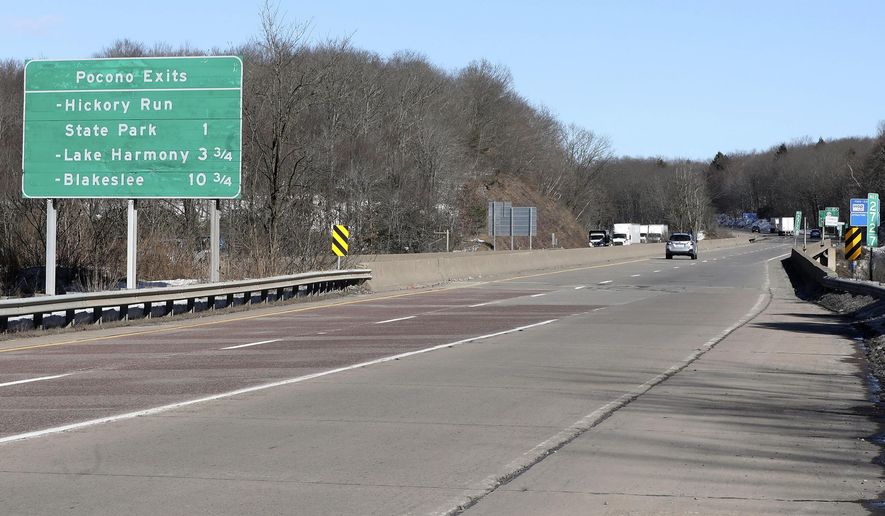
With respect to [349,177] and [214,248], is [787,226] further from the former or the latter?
[214,248]

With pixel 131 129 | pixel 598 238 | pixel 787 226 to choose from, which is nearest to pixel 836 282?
pixel 131 129

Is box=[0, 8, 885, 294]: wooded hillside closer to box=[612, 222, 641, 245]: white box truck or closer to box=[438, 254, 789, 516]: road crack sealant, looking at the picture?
box=[612, 222, 641, 245]: white box truck

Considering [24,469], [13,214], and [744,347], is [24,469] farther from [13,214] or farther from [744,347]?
[13,214]

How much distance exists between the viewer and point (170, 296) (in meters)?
23.7

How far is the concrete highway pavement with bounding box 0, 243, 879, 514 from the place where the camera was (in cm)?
723

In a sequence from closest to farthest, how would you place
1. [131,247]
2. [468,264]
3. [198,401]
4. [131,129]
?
[198,401] < [131,247] < [131,129] < [468,264]

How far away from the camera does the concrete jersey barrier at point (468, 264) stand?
124ft

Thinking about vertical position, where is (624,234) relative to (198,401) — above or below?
above

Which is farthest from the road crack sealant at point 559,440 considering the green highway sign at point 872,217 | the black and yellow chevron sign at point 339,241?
the green highway sign at point 872,217

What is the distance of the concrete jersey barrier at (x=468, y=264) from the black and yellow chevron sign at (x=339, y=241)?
4.77 ft

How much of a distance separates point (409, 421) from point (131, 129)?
59.0 feet

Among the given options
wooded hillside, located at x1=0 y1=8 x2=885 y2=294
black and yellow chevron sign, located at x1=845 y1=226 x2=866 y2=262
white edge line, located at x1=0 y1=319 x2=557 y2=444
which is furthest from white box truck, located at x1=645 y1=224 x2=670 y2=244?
white edge line, located at x1=0 y1=319 x2=557 y2=444

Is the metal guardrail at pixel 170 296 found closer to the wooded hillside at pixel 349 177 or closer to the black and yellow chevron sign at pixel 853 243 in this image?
the wooded hillside at pixel 349 177

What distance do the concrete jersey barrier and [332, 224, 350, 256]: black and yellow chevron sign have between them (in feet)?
4.77
